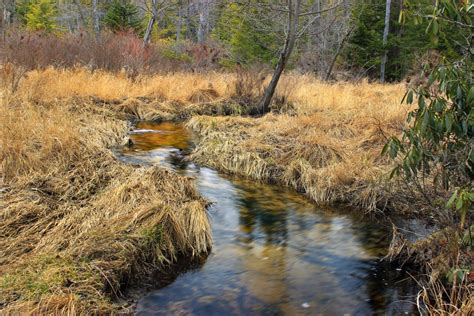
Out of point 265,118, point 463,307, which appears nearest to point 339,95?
point 265,118

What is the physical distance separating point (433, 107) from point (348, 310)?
1.72 metres

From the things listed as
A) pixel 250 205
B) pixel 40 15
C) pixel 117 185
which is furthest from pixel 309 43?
pixel 40 15

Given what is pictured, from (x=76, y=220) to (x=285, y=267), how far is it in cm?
213

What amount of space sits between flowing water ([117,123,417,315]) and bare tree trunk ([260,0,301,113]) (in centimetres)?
572

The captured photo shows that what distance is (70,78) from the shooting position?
40.1 ft

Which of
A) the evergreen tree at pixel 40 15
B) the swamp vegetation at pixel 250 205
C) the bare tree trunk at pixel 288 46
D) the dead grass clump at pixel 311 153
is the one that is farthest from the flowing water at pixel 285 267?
the evergreen tree at pixel 40 15

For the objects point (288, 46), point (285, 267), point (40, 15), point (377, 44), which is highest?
point (40, 15)

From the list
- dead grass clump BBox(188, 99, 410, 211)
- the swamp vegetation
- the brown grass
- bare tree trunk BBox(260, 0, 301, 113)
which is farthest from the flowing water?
bare tree trunk BBox(260, 0, 301, 113)

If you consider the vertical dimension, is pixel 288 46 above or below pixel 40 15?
below

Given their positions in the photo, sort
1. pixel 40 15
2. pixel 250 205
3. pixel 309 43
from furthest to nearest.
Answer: pixel 40 15
pixel 309 43
pixel 250 205

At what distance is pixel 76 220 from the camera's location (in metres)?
4.62

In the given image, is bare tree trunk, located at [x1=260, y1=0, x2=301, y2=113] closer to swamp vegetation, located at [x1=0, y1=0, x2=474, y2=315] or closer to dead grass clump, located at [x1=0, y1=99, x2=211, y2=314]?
swamp vegetation, located at [x1=0, y1=0, x2=474, y2=315]

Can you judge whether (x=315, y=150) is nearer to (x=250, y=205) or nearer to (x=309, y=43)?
(x=250, y=205)

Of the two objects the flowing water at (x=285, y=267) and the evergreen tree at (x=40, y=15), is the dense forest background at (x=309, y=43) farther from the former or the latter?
the evergreen tree at (x=40, y=15)
